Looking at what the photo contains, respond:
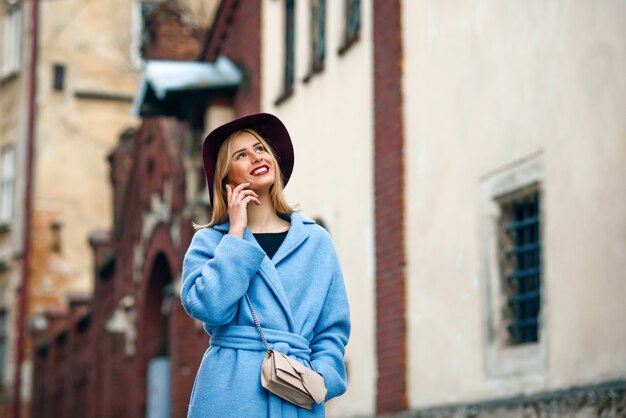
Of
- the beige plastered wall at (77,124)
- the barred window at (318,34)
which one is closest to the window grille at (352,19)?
the barred window at (318,34)

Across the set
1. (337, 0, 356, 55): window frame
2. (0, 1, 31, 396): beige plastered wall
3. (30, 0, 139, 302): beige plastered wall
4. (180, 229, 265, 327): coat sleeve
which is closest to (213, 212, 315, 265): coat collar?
(180, 229, 265, 327): coat sleeve

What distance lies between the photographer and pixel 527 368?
11078mm

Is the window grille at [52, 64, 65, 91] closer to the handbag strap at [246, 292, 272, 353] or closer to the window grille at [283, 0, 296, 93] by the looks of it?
the window grille at [283, 0, 296, 93]

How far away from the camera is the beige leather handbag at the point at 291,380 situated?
16.2 feet

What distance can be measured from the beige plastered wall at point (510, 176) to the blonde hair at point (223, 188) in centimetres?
456

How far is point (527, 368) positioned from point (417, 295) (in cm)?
246

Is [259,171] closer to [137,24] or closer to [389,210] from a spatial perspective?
[389,210]

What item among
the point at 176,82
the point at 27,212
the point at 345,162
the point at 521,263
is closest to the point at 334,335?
the point at 521,263

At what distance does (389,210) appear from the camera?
1420cm

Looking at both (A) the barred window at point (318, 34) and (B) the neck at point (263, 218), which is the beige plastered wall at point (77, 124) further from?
(B) the neck at point (263, 218)

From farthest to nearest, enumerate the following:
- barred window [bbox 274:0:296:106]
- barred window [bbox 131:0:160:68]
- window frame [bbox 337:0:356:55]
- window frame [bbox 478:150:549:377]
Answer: barred window [bbox 131:0:160:68], barred window [bbox 274:0:296:106], window frame [bbox 337:0:356:55], window frame [bbox 478:150:549:377]

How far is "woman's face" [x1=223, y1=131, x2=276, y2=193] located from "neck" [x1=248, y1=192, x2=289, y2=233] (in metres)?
0.06

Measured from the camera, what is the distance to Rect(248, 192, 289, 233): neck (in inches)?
212

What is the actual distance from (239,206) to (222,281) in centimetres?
32
